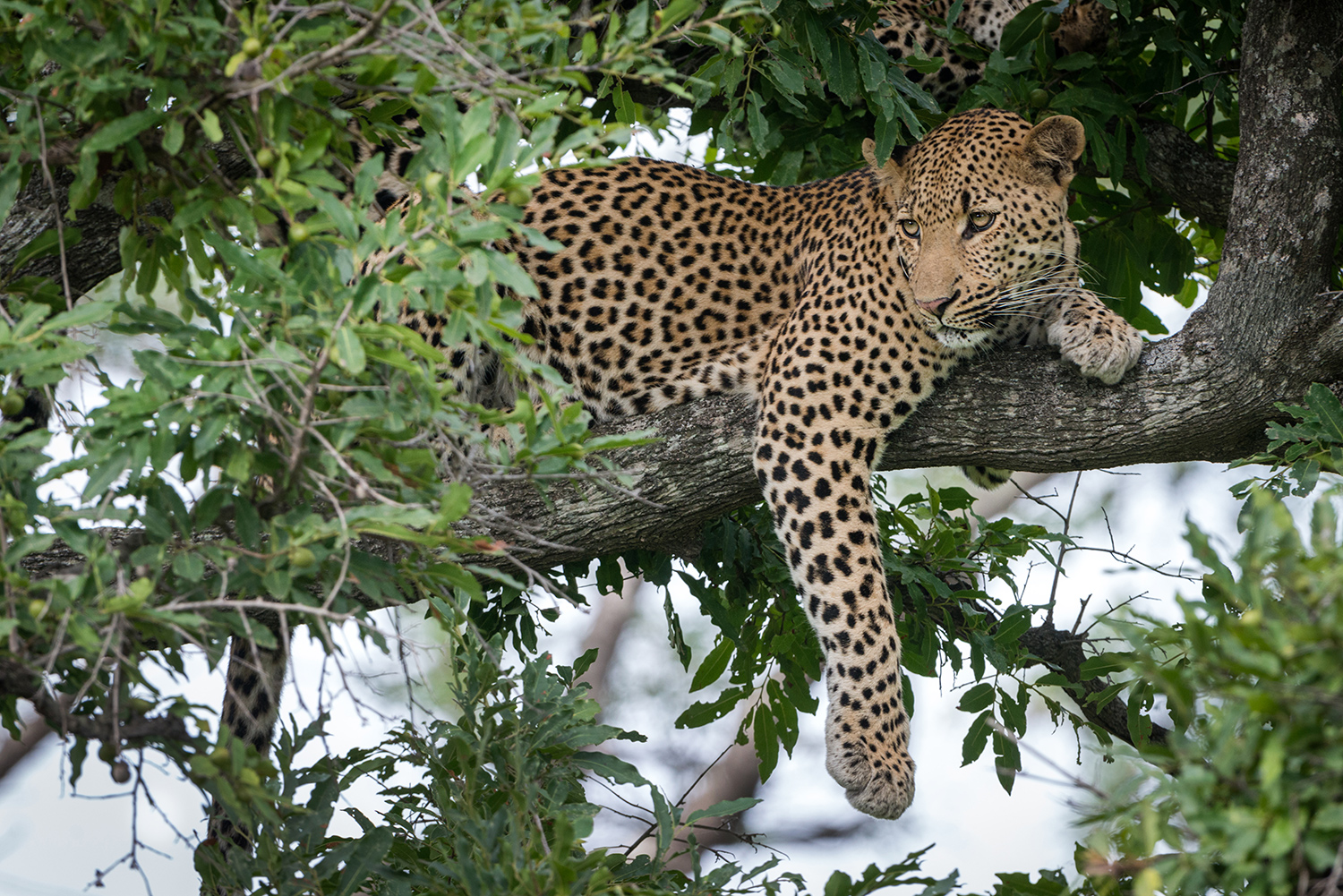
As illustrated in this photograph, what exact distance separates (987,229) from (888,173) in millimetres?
551

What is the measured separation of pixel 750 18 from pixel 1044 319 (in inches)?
65.3

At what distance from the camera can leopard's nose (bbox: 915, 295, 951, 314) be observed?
5.07m

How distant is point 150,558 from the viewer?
2869mm

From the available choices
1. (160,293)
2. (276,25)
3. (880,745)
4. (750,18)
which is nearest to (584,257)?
(750,18)

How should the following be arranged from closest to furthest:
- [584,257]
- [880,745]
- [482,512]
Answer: [482,512] → [880,745] → [584,257]

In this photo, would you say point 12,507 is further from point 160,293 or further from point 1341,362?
point 160,293

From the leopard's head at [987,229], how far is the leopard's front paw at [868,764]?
148 centimetres

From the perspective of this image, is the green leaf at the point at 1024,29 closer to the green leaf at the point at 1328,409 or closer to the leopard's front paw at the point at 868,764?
the green leaf at the point at 1328,409

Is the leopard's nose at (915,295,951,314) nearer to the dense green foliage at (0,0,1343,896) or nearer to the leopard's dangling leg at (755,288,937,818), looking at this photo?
the leopard's dangling leg at (755,288,937,818)

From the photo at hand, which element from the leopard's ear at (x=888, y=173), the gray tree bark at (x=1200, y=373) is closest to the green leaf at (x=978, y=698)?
the gray tree bark at (x=1200, y=373)

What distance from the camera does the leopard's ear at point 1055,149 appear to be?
205 inches

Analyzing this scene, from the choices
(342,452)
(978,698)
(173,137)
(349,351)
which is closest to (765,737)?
(978,698)

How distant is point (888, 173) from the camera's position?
5543mm

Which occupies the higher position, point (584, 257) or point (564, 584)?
point (584, 257)
